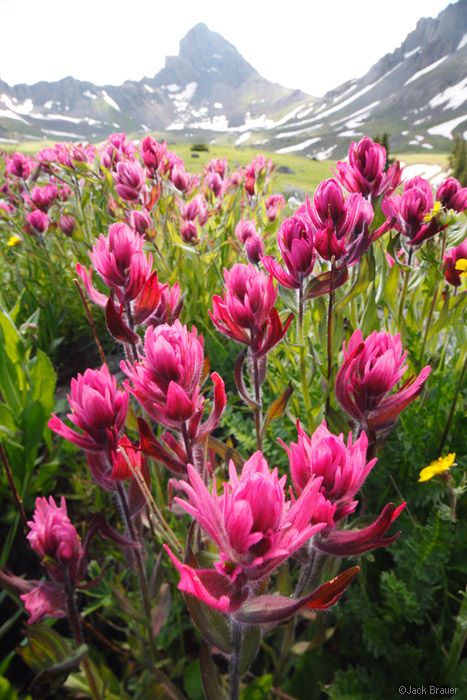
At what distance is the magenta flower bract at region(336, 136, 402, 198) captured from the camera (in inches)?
54.6

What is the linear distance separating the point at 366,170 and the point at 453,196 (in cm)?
47

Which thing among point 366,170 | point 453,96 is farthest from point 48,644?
point 453,96

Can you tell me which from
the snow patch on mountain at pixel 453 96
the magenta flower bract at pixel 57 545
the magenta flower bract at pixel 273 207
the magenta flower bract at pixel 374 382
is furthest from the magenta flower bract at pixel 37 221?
the snow patch on mountain at pixel 453 96

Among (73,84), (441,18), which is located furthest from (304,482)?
(73,84)

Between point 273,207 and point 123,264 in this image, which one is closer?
point 123,264

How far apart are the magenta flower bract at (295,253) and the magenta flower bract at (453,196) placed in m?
0.72

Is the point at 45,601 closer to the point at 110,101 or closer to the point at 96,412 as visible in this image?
the point at 96,412

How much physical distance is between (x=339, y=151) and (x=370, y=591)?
9936 centimetres

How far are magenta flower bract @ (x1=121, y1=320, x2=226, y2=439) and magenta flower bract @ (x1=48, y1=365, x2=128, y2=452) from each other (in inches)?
3.5

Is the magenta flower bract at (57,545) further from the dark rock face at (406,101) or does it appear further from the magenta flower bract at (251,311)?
the dark rock face at (406,101)

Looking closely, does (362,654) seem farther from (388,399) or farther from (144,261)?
(144,261)

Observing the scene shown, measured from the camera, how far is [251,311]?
45.3 inches

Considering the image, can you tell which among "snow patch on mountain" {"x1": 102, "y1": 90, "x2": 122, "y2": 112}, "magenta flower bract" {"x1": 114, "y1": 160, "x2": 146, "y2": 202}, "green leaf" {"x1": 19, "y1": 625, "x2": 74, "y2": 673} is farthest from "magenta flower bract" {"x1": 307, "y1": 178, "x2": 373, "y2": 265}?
"snow patch on mountain" {"x1": 102, "y1": 90, "x2": 122, "y2": 112}

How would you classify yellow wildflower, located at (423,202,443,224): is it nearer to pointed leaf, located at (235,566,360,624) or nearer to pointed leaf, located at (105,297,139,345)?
pointed leaf, located at (105,297,139,345)
